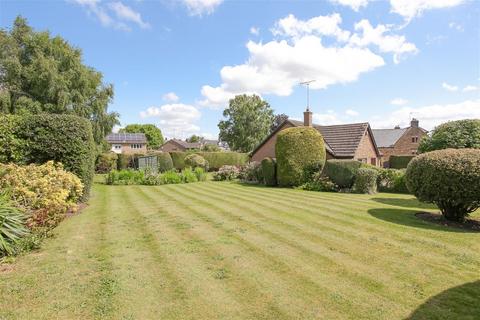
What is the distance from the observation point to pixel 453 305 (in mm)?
3842

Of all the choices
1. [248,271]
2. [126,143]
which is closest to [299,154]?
[248,271]

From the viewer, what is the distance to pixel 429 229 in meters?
7.45

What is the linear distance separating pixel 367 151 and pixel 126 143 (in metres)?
57.1

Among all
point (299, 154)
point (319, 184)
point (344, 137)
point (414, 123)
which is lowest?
point (319, 184)

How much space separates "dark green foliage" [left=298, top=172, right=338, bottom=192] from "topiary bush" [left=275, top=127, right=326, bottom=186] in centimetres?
49

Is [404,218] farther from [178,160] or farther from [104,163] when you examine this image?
[178,160]

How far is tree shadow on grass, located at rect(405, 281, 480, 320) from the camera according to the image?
3598mm

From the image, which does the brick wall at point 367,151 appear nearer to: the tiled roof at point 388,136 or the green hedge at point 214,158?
the tiled roof at point 388,136

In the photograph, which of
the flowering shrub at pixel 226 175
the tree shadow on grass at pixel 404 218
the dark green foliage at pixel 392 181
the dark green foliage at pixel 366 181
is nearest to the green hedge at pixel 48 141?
the tree shadow on grass at pixel 404 218

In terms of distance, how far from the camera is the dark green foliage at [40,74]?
23.2 meters

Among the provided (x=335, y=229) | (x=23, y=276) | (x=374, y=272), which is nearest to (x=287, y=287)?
(x=374, y=272)

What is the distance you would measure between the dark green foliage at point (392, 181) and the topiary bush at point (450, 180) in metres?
6.98

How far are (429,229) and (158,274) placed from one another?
696cm

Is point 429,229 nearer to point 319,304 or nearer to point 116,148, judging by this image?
point 319,304
